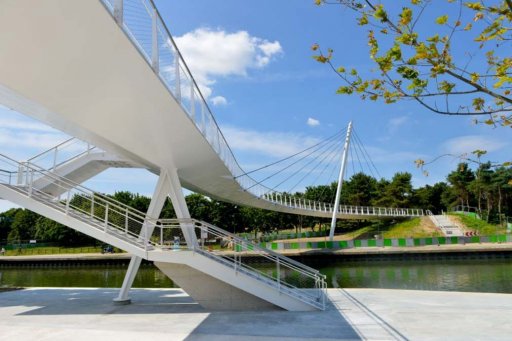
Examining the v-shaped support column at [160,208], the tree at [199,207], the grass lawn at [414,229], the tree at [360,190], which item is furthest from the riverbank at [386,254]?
the tree at [360,190]

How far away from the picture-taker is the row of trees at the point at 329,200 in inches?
2356

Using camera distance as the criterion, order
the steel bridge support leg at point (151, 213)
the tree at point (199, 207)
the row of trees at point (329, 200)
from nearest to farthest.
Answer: the steel bridge support leg at point (151, 213) → the row of trees at point (329, 200) → the tree at point (199, 207)

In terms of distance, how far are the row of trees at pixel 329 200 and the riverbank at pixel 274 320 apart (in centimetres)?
5076

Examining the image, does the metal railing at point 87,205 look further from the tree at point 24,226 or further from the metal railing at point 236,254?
the tree at point 24,226

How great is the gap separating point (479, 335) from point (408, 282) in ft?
44.0

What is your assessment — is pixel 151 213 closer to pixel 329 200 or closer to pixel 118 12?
pixel 118 12

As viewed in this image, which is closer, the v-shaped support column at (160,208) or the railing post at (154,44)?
the railing post at (154,44)

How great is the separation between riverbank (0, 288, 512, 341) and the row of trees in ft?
167

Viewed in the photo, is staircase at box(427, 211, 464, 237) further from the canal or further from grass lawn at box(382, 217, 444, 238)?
the canal

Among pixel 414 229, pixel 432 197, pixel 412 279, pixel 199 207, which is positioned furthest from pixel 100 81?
pixel 432 197

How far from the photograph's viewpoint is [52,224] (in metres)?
59.8

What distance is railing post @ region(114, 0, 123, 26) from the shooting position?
537 centimetres

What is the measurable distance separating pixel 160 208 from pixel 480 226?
152 ft

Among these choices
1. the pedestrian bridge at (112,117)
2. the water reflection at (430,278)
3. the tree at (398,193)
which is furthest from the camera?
the tree at (398,193)
